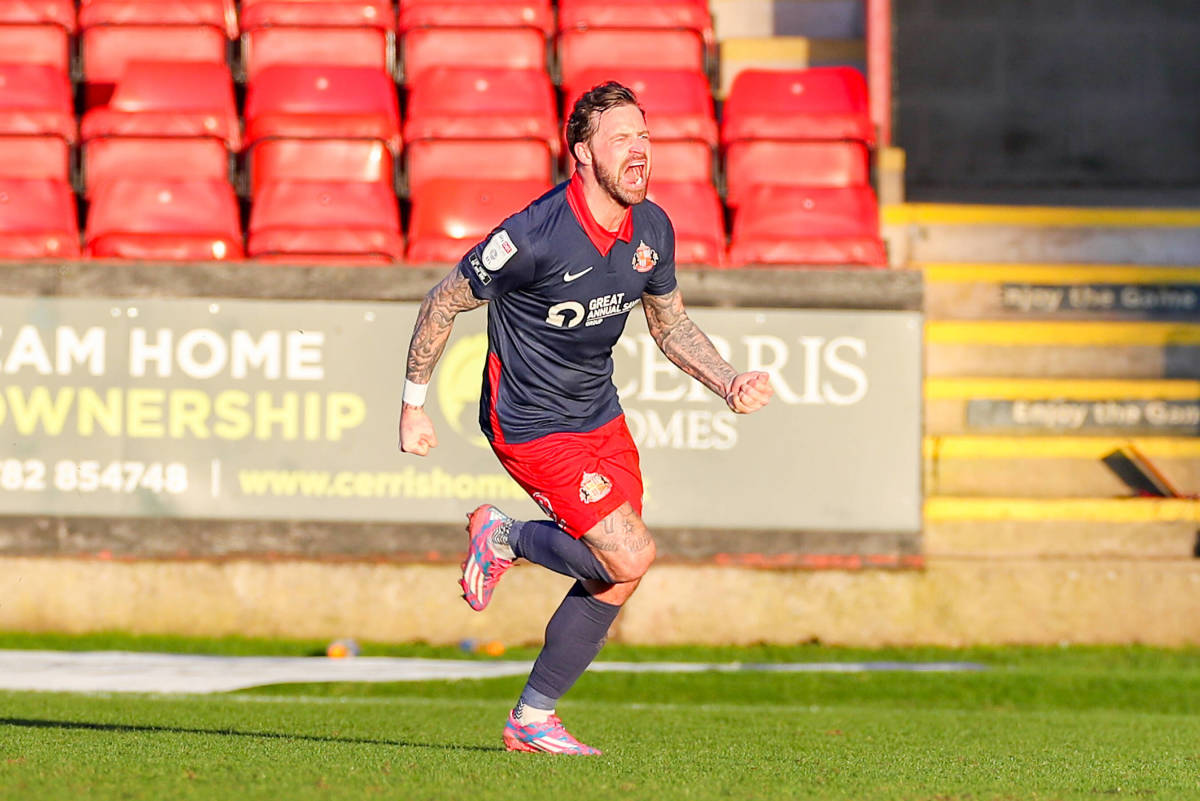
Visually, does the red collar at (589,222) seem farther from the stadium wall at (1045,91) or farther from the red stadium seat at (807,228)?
the stadium wall at (1045,91)

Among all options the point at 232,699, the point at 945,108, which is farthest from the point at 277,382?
the point at 945,108

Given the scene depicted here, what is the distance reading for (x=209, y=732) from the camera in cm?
598

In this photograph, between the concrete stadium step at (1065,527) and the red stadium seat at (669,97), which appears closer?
the concrete stadium step at (1065,527)

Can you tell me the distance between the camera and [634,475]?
→ 5383mm

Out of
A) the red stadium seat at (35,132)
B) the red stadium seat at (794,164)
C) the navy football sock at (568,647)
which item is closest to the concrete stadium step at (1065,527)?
the red stadium seat at (794,164)

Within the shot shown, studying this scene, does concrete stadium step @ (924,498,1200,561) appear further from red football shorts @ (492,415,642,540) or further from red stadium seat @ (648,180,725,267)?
red football shorts @ (492,415,642,540)

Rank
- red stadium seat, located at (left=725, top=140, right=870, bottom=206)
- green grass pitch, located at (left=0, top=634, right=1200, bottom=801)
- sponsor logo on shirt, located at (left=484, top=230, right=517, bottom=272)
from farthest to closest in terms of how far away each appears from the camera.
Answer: red stadium seat, located at (left=725, top=140, right=870, bottom=206), sponsor logo on shirt, located at (left=484, top=230, right=517, bottom=272), green grass pitch, located at (left=0, top=634, right=1200, bottom=801)

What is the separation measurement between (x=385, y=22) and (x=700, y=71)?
7.71 ft

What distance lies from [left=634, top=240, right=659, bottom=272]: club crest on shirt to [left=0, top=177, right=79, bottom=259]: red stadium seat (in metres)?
6.29

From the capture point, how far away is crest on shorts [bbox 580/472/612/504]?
521cm

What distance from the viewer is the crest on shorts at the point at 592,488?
205 inches

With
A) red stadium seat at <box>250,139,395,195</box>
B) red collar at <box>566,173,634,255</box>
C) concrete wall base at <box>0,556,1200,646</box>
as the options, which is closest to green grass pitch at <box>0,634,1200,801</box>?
concrete wall base at <box>0,556,1200,646</box>

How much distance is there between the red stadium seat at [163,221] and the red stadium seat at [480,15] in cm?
→ 224

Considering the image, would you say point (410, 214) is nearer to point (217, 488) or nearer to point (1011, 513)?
point (217, 488)
